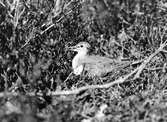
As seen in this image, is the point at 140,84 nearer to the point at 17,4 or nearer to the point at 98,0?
the point at 17,4

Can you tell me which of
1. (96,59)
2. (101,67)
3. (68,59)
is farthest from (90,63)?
(68,59)

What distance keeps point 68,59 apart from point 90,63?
0.41 meters

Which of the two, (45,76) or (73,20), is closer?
(45,76)

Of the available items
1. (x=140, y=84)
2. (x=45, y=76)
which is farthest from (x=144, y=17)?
(x=45, y=76)

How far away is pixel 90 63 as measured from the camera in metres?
5.35

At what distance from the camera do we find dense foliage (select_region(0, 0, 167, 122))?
295cm

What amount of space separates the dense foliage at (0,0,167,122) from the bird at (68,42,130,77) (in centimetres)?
12

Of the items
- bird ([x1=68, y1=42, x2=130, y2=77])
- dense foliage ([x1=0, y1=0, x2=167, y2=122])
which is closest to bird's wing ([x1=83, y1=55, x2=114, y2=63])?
bird ([x1=68, y1=42, x2=130, y2=77])

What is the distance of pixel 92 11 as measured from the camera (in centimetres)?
648

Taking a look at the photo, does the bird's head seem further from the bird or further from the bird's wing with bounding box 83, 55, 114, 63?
the bird's wing with bounding box 83, 55, 114, 63

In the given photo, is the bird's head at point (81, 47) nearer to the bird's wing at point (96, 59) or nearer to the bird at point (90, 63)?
the bird at point (90, 63)

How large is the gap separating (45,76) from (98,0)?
295 cm

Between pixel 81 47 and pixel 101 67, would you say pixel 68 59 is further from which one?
pixel 101 67

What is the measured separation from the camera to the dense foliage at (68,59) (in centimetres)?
295
